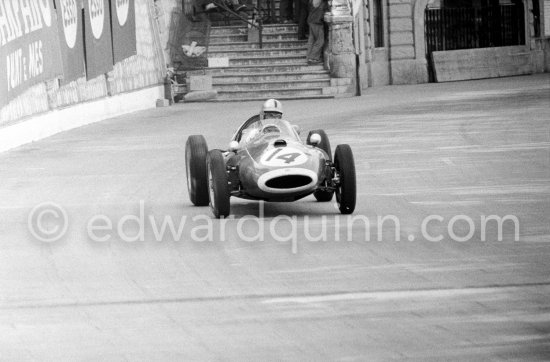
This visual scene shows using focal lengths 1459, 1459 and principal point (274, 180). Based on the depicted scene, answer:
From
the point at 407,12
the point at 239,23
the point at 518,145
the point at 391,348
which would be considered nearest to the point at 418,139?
the point at 518,145

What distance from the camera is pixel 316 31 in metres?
39.7

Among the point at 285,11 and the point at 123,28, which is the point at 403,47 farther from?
the point at 123,28

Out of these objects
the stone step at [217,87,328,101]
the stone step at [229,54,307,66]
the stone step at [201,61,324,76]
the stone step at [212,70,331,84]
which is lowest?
the stone step at [217,87,328,101]

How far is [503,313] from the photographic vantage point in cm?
936

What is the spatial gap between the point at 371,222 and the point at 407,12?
3221 cm

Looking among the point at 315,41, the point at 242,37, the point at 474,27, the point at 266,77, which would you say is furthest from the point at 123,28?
the point at 474,27

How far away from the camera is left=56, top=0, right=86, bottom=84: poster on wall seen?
2786cm

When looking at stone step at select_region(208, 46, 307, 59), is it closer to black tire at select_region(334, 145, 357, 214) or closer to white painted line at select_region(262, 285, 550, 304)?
black tire at select_region(334, 145, 357, 214)

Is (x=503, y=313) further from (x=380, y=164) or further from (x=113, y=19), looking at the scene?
(x=113, y=19)

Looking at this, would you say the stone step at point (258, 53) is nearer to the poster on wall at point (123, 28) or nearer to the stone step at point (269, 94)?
the stone step at point (269, 94)

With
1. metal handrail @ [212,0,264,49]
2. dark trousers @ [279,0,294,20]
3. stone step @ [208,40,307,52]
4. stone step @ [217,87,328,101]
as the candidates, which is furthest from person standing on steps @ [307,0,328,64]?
dark trousers @ [279,0,294,20]

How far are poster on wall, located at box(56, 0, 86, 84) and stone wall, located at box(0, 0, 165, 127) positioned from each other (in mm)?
248

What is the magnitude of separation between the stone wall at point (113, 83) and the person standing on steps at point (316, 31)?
4157 millimetres

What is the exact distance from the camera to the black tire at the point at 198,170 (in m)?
15.1
